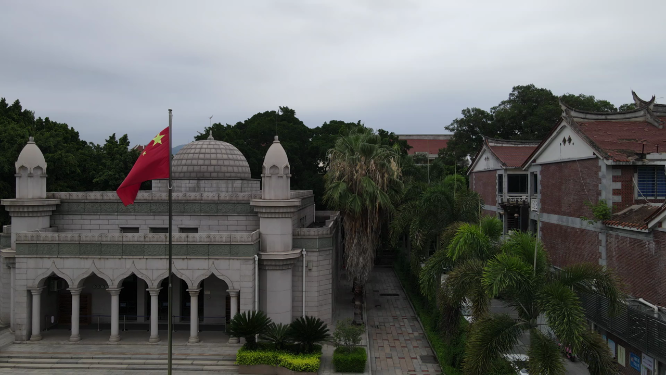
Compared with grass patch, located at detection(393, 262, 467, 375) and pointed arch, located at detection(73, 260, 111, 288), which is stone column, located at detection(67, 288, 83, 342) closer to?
pointed arch, located at detection(73, 260, 111, 288)

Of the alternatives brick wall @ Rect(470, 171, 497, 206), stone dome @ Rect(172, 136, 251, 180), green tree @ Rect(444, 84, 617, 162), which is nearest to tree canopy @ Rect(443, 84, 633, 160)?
green tree @ Rect(444, 84, 617, 162)

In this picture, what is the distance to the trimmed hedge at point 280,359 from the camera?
1975 centimetres

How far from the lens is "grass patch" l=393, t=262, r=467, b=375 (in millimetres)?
18814

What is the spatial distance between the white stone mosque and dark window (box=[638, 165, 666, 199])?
47.3ft

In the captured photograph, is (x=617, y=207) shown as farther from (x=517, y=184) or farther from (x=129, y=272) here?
(x=129, y=272)

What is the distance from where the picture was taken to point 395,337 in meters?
25.0

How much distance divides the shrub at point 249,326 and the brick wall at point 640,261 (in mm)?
14345

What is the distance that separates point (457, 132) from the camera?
60.9 meters

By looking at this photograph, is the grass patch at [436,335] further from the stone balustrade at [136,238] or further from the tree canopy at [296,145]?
the tree canopy at [296,145]

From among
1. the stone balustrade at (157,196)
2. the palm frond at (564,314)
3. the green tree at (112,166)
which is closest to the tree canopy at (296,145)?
the green tree at (112,166)

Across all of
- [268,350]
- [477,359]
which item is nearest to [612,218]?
[477,359]

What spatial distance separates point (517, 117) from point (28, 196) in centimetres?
5032

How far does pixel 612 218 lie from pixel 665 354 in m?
5.98

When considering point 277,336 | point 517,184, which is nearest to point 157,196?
point 277,336
